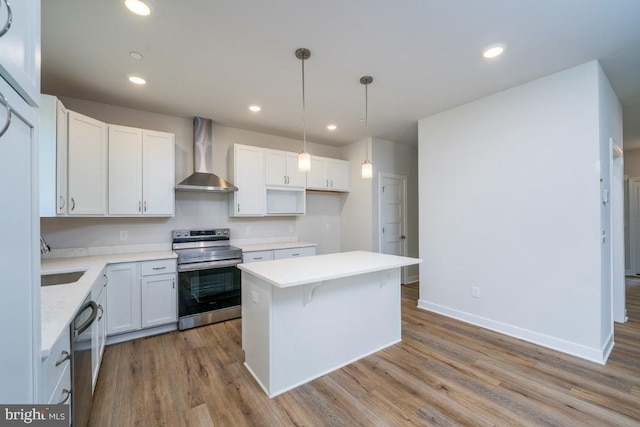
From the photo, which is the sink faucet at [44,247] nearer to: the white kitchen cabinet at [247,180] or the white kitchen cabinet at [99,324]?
the white kitchen cabinet at [99,324]

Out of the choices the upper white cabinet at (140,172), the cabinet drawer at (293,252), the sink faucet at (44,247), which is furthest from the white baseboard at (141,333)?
the cabinet drawer at (293,252)

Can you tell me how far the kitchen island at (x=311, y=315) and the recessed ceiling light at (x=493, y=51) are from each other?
76.4 inches

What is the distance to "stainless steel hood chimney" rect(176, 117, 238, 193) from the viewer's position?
11.6 ft

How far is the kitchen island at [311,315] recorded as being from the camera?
6.70ft

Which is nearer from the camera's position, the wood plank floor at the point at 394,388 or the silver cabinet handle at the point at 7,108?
the silver cabinet handle at the point at 7,108

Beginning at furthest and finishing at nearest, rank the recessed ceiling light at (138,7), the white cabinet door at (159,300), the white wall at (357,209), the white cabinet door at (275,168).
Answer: the white wall at (357,209) < the white cabinet door at (275,168) < the white cabinet door at (159,300) < the recessed ceiling light at (138,7)

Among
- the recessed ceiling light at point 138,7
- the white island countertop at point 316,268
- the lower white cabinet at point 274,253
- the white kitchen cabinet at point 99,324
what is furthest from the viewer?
the lower white cabinet at point 274,253

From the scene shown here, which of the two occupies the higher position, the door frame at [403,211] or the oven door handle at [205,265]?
the door frame at [403,211]

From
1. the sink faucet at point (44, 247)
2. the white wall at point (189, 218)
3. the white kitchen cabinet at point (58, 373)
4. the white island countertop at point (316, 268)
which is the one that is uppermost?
the white wall at point (189, 218)

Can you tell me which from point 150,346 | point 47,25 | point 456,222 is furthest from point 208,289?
point 456,222

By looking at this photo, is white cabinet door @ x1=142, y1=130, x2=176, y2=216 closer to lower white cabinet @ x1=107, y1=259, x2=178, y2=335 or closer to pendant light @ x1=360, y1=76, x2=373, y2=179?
lower white cabinet @ x1=107, y1=259, x2=178, y2=335

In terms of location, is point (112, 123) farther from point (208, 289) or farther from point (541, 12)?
point (541, 12)

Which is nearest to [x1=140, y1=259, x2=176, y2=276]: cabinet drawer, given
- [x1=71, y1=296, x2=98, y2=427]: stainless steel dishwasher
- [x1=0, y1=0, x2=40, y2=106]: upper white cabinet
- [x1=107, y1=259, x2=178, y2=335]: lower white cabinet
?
[x1=107, y1=259, x2=178, y2=335]: lower white cabinet

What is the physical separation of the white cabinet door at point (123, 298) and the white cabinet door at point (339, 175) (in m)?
3.17
